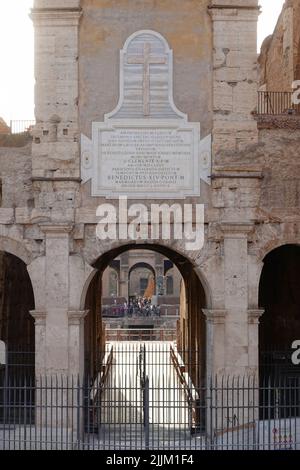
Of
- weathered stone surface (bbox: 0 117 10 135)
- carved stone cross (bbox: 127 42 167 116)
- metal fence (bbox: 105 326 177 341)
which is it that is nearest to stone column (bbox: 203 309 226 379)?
carved stone cross (bbox: 127 42 167 116)

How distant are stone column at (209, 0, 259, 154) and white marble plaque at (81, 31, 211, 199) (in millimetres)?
540

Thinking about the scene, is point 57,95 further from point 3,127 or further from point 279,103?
point 279,103

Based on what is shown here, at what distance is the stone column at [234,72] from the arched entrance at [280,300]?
5.01m

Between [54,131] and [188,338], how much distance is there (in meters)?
9.81

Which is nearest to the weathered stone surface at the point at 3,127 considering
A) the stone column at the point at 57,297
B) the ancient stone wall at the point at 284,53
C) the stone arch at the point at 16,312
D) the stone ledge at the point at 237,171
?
the stone arch at the point at 16,312

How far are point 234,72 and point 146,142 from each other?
2.38 m

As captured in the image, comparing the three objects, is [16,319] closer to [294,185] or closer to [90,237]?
[90,237]

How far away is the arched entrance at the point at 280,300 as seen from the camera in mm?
17875

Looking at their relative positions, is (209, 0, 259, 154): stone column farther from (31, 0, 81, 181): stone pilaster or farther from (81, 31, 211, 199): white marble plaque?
(31, 0, 81, 181): stone pilaster

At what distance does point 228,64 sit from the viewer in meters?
14.0

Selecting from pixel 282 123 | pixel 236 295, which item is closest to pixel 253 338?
pixel 236 295

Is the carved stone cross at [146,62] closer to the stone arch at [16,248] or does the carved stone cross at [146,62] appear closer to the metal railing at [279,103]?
the stone arch at [16,248]

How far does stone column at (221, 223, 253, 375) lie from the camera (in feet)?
45.1
